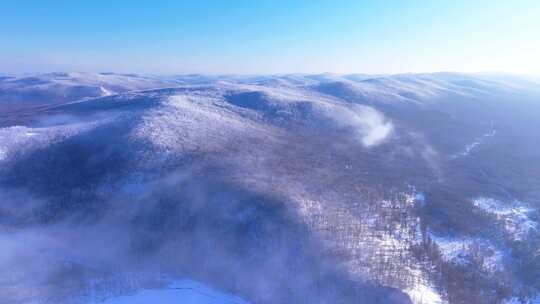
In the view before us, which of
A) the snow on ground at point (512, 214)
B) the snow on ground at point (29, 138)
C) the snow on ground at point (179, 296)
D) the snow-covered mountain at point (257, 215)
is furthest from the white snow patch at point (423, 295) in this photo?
the snow on ground at point (29, 138)

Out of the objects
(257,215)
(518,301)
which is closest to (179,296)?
(257,215)

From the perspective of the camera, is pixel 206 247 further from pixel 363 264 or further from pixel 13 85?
pixel 13 85

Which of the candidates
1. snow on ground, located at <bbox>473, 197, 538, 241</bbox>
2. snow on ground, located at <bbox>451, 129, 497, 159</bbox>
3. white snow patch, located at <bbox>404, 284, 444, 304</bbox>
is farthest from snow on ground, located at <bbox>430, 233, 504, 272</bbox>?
snow on ground, located at <bbox>451, 129, 497, 159</bbox>

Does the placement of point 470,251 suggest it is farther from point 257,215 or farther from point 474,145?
point 474,145

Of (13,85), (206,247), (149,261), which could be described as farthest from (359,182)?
(13,85)

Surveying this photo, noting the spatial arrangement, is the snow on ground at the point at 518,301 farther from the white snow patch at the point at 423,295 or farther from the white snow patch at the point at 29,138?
the white snow patch at the point at 29,138

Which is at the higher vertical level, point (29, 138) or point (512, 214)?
point (29, 138)
